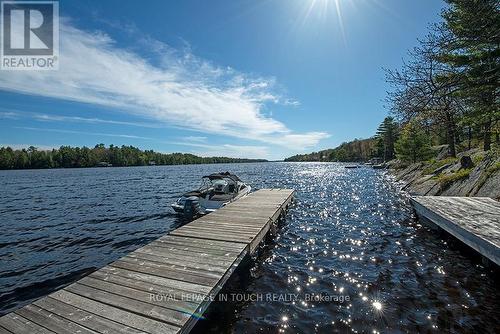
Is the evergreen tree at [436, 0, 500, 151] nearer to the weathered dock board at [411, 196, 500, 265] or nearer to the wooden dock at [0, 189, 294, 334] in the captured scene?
the weathered dock board at [411, 196, 500, 265]

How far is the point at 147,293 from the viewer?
4551 millimetres

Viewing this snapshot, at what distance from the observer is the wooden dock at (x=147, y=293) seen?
3.72m

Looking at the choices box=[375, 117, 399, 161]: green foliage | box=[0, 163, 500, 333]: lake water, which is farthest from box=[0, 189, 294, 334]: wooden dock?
box=[375, 117, 399, 161]: green foliage

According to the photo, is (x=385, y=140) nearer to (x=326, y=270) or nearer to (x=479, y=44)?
(x=479, y=44)

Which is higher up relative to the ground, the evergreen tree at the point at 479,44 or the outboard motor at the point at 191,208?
the evergreen tree at the point at 479,44

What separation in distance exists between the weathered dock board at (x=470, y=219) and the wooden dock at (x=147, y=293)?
5822 millimetres

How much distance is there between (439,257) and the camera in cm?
786

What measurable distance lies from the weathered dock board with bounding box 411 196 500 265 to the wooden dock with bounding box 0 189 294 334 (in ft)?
19.1

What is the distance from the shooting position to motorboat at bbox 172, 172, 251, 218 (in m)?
13.2

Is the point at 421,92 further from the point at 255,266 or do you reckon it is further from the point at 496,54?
the point at 255,266

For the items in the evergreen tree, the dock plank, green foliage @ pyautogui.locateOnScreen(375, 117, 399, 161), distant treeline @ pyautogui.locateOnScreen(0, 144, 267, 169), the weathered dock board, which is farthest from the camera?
distant treeline @ pyautogui.locateOnScreen(0, 144, 267, 169)

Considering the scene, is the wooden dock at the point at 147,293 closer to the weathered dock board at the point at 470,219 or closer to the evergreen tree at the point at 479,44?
the weathered dock board at the point at 470,219

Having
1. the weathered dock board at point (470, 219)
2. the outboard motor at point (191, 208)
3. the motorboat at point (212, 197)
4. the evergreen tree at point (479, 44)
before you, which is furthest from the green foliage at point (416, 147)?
the outboard motor at point (191, 208)

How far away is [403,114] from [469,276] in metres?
6.76
